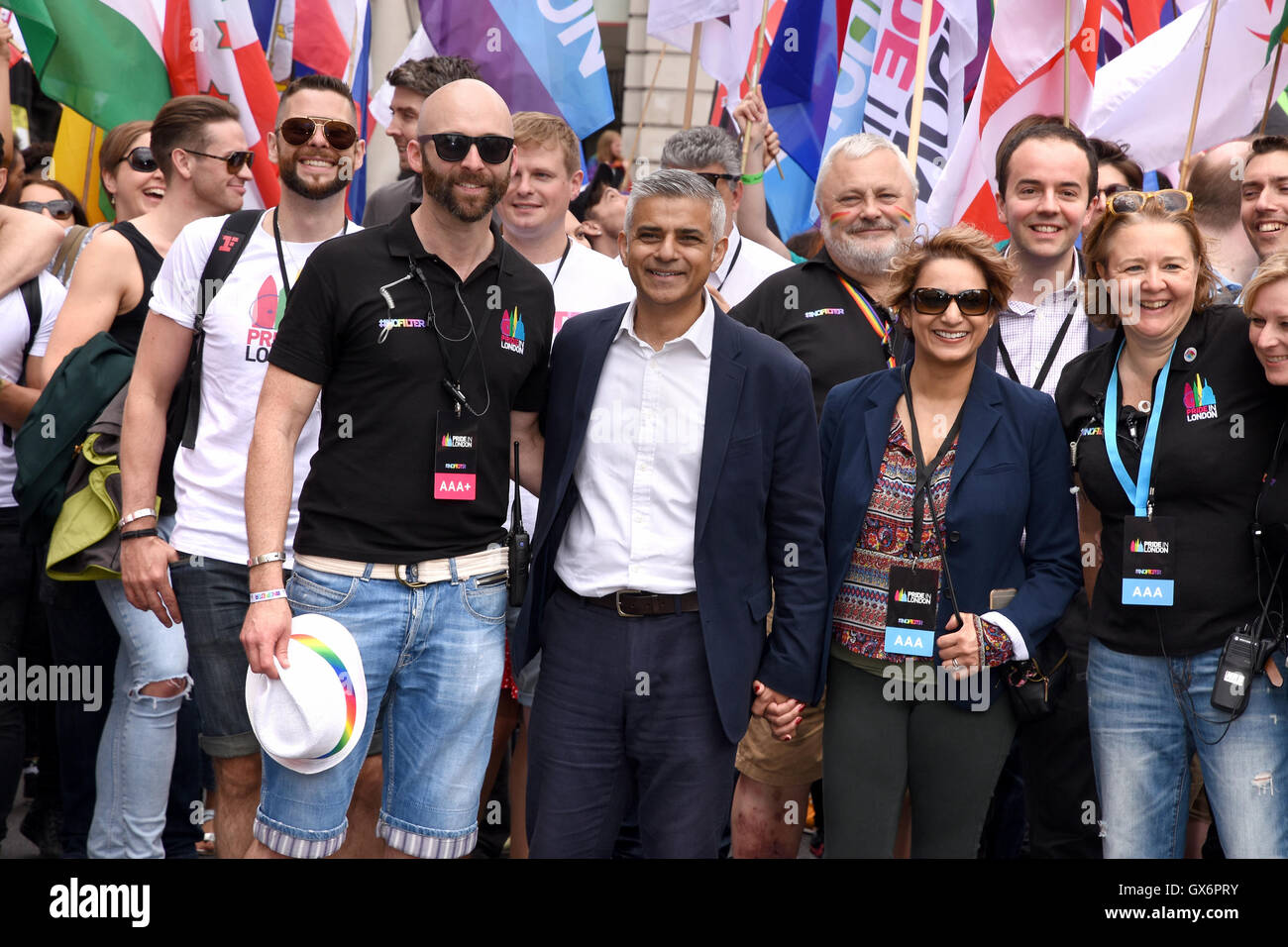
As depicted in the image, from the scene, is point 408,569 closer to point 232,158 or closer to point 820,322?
point 820,322

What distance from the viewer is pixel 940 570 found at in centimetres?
378

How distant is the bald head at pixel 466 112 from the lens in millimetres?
3559

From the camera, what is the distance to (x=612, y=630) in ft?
11.9

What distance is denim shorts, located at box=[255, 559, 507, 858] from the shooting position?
11.5 feet

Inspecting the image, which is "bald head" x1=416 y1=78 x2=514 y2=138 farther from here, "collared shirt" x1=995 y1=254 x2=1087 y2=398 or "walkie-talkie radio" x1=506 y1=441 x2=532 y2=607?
"collared shirt" x1=995 y1=254 x2=1087 y2=398

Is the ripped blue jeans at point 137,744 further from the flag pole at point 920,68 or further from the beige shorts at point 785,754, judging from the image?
the flag pole at point 920,68

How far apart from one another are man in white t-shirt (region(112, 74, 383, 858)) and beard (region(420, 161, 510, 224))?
628 mm

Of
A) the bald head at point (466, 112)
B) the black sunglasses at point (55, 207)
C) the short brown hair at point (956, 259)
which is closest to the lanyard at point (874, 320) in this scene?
the short brown hair at point (956, 259)

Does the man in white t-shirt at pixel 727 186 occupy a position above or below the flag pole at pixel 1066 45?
below

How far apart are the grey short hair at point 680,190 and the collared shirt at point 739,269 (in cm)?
188

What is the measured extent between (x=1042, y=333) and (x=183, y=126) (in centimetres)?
305

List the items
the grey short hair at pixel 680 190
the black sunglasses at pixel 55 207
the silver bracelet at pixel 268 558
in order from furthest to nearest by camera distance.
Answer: the black sunglasses at pixel 55 207
the grey short hair at pixel 680 190
the silver bracelet at pixel 268 558

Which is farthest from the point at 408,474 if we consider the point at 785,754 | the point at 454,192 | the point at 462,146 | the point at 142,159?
the point at 142,159

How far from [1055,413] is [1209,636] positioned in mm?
752
